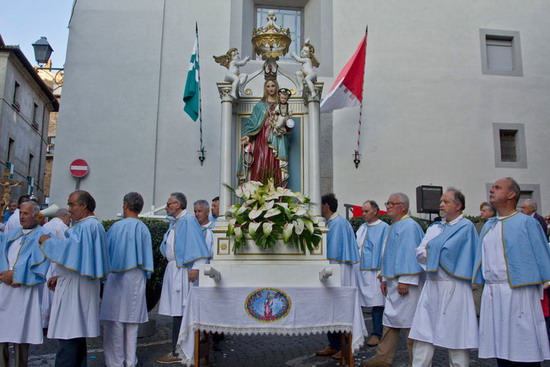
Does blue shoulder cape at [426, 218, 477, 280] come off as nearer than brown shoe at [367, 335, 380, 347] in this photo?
Yes

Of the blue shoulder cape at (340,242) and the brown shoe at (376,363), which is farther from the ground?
the blue shoulder cape at (340,242)

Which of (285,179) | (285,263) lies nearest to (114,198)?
(285,179)

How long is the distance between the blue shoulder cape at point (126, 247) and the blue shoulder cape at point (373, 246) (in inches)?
125

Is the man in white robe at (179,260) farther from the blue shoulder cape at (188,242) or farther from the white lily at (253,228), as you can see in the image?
the white lily at (253,228)

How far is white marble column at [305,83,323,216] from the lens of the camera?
6307 millimetres

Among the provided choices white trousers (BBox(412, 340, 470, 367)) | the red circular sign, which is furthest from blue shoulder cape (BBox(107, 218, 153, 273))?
the red circular sign

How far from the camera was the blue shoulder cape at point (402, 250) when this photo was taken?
5.20 metres

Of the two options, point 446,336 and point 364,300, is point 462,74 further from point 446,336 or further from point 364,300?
point 446,336

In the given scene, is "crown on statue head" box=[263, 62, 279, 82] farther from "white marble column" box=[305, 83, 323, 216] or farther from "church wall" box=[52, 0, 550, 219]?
"church wall" box=[52, 0, 550, 219]

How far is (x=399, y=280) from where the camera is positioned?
5277 mm

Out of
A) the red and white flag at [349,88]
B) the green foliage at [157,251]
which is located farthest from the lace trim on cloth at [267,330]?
the red and white flag at [349,88]

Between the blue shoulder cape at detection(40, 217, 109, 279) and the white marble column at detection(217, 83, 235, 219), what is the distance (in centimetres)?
191

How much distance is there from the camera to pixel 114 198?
10797mm

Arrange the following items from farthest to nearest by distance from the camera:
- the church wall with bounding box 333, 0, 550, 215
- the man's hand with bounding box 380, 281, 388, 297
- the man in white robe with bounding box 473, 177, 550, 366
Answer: the church wall with bounding box 333, 0, 550, 215 < the man's hand with bounding box 380, 281, 388, 297 < the man in white robe with bounding box 473, 177, 550, 366
